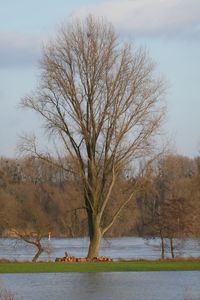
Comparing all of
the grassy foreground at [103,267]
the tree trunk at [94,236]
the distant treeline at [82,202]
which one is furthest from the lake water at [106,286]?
the distant treeline at [82,202]

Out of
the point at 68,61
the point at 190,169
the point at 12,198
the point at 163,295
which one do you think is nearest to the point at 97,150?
the point at 68,61

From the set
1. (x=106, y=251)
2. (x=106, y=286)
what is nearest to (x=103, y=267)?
(x=106, y=286)

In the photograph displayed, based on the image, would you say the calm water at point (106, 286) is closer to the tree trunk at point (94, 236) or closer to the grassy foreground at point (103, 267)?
the grassy foreground at point (103, 267)

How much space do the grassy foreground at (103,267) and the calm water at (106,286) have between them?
1.72 m

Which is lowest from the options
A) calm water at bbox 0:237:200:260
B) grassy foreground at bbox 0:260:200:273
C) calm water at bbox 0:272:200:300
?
calm water at bbox 0:272:200:300

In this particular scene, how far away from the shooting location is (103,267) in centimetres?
3300

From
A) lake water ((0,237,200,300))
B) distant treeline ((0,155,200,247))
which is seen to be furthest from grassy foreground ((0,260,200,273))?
distant treeline ((0,155,200,247))

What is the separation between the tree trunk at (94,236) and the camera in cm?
4009

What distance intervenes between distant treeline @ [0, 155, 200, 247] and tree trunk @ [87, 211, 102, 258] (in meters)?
1.08

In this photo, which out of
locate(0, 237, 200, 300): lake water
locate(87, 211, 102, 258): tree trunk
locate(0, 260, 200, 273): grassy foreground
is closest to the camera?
locate(0, 237, 200, 300): lake water

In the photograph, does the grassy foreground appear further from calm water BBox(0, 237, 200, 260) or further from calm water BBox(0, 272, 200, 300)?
calm water BBox(0, 237, 200, 260)

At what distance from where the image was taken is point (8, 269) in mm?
32562

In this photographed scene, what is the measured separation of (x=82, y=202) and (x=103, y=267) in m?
17.2

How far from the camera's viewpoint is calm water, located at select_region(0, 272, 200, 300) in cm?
2141
